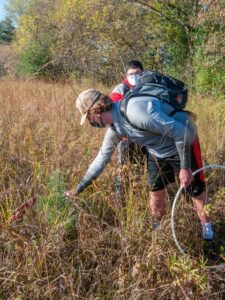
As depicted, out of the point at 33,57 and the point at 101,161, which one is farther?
the point at 33,57

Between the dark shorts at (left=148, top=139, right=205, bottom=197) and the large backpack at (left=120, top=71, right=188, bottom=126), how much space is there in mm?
334

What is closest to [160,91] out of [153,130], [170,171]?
[153,130]

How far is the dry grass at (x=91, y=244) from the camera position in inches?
87.3

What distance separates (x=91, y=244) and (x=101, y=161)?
0.63 m

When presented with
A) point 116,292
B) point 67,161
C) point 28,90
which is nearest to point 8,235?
point 116,292

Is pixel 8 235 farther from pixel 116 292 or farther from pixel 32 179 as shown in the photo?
pixel 116 292

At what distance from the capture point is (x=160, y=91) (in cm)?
247

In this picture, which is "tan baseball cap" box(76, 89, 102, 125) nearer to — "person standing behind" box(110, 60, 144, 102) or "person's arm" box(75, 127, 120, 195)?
"person's arm" box(75, 127, 120, 195)

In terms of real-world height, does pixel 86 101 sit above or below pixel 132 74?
below

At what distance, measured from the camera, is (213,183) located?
11.3 feet

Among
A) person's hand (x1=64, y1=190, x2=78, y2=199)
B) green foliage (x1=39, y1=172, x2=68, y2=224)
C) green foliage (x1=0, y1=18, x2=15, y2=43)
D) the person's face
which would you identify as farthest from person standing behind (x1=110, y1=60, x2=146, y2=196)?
green foliage (x1=0, y1=18, x2=15, y2=43)

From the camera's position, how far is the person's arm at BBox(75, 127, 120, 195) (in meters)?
2.74

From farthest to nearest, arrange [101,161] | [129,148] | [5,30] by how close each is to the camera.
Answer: [5,30], [129,148], [101,161]

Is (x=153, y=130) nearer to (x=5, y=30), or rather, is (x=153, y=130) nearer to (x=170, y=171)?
(x=170, y=171)
